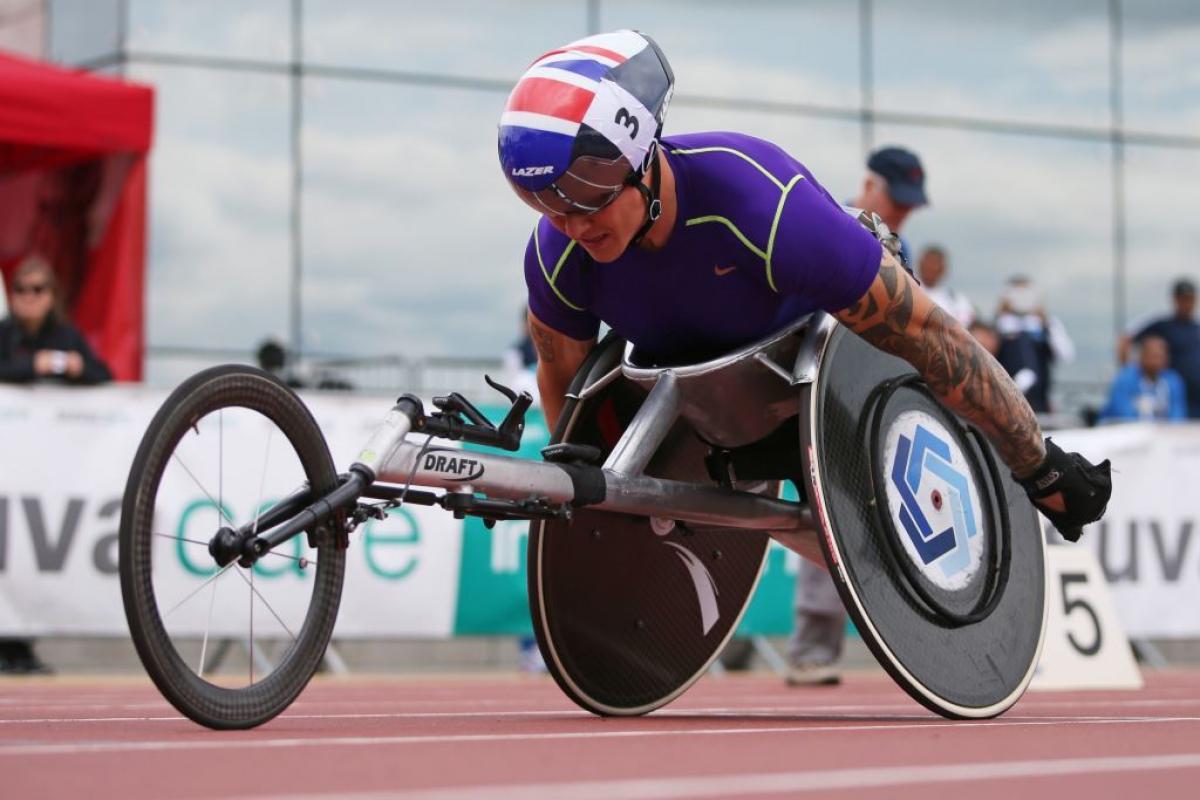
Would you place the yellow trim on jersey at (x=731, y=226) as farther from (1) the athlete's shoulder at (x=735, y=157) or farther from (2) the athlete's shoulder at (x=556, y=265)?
(2) the athlete's shoulder at (x=556, y=265)

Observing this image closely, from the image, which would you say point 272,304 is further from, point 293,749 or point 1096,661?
point 293,749

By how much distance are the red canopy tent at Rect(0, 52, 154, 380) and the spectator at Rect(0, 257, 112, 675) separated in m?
1.25

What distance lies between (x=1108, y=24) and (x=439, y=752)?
17.8 meters

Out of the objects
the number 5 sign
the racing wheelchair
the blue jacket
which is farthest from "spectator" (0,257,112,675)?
the blue jacket

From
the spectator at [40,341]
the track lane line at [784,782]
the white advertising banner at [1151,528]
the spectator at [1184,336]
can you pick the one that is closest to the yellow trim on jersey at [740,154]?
the track lane line at [784,782]

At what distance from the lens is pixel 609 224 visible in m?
5.32

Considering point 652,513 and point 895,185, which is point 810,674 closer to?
point 895,185

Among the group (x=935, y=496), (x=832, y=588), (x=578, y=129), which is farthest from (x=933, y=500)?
(x=832, y=588)

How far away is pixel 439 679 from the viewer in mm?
10367

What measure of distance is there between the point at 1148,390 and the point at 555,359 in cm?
872

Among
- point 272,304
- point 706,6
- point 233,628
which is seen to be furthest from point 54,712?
point 706,6

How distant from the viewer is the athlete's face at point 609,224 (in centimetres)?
529

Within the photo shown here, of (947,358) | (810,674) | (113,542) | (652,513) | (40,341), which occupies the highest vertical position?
(40,341)

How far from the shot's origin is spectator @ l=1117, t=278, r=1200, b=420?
14.5 metres
